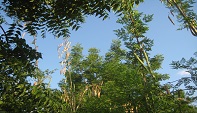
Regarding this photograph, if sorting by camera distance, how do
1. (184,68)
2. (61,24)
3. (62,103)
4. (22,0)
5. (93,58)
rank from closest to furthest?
(62,103) < (22,0) < (61,24) < (184,68) < (93,58)

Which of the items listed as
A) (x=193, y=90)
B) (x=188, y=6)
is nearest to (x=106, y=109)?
(x=193, y=90)

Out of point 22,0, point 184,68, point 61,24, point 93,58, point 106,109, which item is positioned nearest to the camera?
point 22,0

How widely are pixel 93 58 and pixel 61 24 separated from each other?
2459 cm

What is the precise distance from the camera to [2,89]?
8.95 feet

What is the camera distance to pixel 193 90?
391 inches

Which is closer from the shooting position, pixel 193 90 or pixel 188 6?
pixel 193 90

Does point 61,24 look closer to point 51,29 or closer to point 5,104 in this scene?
point 51,29

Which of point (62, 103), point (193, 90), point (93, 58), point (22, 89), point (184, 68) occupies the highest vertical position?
point (93, 58)

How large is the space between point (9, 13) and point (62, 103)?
1.80 metres

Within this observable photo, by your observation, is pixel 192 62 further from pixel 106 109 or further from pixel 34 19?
pixel 34 19

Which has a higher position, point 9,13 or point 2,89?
point 9,13

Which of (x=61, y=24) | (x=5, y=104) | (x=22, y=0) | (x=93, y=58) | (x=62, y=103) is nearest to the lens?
(x=5, y=104)

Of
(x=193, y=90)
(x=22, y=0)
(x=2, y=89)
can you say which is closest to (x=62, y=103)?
(x=2, y=89)

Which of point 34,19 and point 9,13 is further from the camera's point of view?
point 9,13
